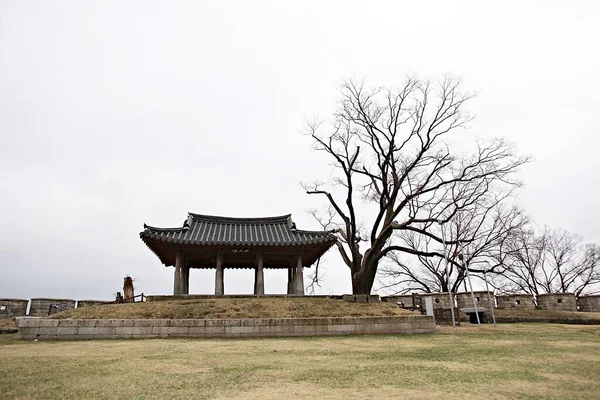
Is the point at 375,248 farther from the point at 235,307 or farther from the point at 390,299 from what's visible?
the point at 235,307

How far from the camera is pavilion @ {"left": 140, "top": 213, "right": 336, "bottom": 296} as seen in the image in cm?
1834

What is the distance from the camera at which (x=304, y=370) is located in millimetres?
6539

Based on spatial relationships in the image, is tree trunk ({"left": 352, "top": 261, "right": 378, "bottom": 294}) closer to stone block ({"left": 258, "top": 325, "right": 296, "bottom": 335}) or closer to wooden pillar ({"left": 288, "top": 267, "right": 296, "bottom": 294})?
wooden pillar ({"left": 288, "top": 267, "right": 296, "bottom": 294})

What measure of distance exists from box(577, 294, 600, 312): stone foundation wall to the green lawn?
52.5 feet

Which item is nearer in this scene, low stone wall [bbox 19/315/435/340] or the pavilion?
low stone wall [bbox 19/315/435/340]

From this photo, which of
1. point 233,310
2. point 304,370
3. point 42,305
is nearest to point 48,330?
point 233,310

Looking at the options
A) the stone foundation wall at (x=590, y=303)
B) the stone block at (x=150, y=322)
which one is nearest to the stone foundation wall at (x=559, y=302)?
the stone foundation wall at (x=590, y=303)

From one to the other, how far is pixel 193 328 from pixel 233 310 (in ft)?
6.32

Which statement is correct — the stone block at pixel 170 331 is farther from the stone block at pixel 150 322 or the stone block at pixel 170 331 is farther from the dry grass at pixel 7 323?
the dry grass at pixel 7 323

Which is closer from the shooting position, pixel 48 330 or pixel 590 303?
pixel 48 330

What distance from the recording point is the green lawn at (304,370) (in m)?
4.94

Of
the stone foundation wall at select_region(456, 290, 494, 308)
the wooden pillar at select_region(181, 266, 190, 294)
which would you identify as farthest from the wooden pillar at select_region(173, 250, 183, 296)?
the stone foundation wall at select_region(456, 290, 494, 308)

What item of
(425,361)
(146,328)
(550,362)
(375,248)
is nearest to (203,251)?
(146,328)

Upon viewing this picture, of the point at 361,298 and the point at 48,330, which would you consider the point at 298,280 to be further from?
the point at 48,330
